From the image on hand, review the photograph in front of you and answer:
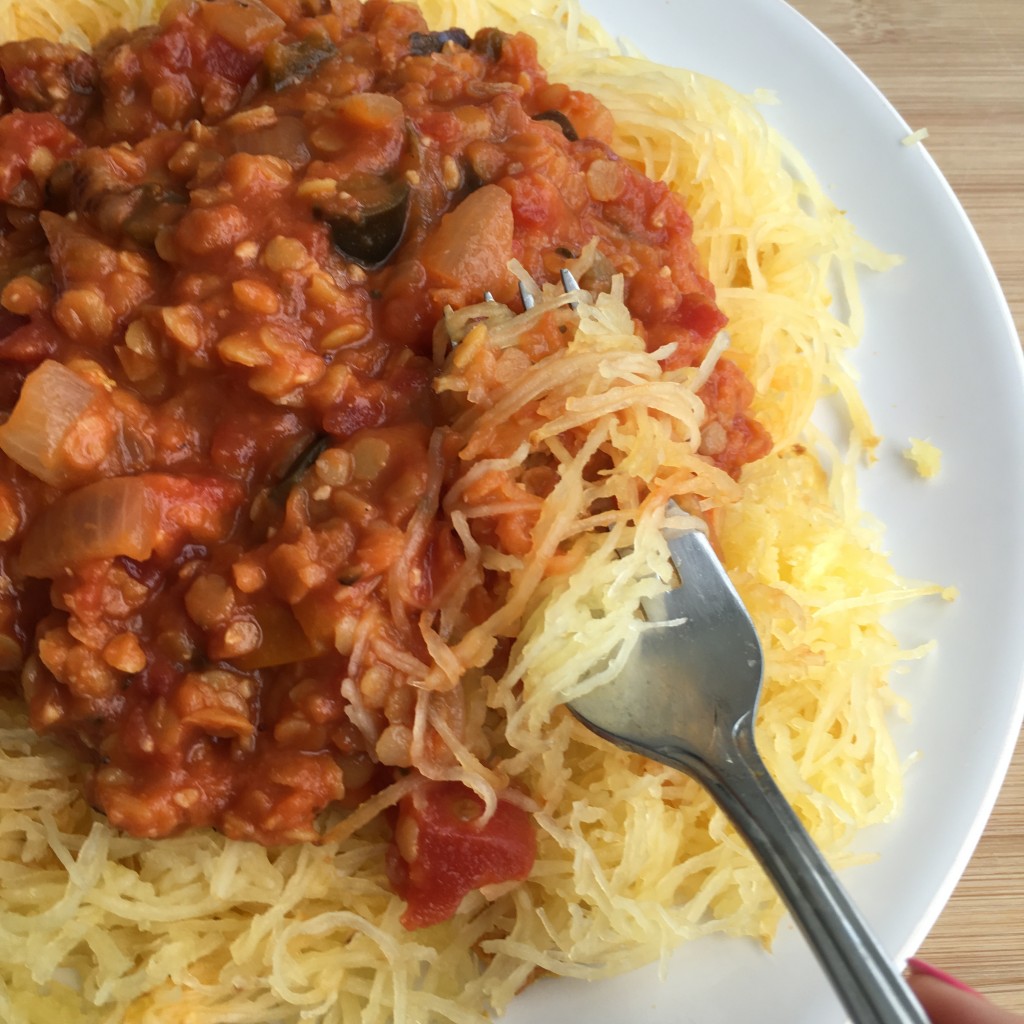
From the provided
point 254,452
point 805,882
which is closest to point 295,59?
point 254,452

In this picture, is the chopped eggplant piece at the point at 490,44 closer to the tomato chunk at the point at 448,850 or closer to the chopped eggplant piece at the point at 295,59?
the chopped eggplant piece at the point at 295,59

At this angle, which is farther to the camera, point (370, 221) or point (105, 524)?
point (370, 221)

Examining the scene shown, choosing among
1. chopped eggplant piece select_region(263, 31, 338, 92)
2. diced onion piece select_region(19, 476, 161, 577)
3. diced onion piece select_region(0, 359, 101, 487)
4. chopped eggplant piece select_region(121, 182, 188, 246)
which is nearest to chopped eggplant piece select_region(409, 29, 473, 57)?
chopped eggplant piece select_region(263, 31, 338, 92)

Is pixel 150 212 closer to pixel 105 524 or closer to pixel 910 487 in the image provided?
pixel 105 524

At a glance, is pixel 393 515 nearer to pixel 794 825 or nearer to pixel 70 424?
pixel 70 424

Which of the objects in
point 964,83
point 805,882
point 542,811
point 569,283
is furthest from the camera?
point 964,83

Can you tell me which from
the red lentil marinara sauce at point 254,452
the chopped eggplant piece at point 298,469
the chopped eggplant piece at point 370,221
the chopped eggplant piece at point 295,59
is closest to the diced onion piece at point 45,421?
the red lentil marinara sauce at point 254,452

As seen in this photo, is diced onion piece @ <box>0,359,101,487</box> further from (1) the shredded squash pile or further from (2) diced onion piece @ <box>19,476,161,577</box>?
(1) the shredded squash pile

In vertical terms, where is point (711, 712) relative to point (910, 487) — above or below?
below
